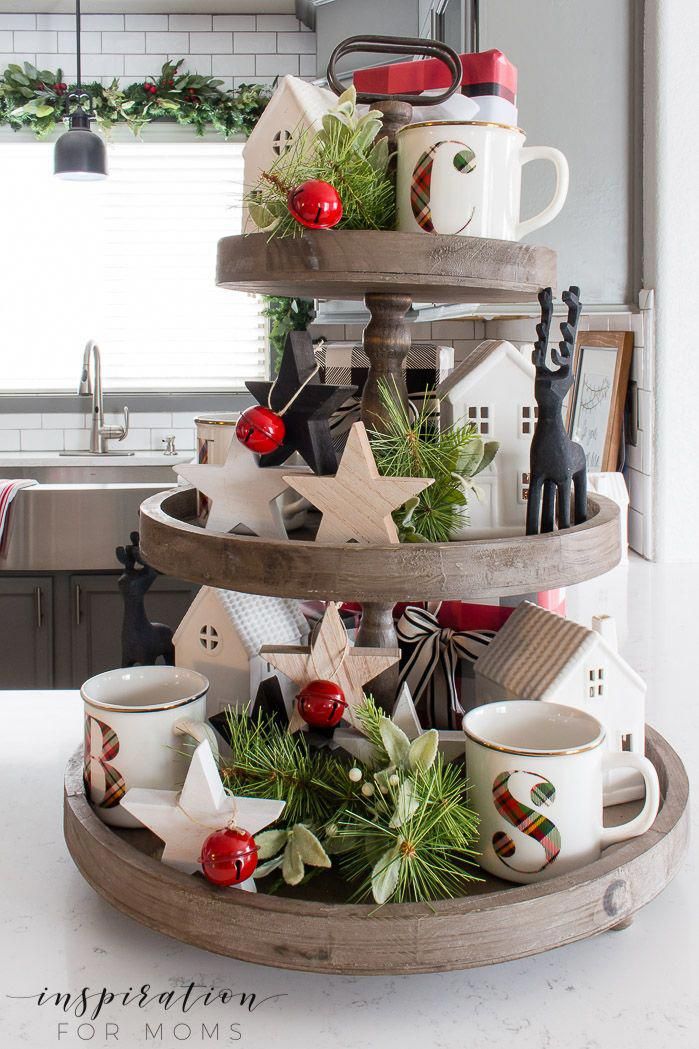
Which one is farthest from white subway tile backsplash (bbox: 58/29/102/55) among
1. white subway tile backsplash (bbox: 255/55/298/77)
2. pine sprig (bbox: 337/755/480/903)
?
pine sprig (bbox: 337/755/480/903)

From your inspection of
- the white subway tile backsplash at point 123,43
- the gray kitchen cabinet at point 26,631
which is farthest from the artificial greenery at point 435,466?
the white subway tile backsplash at point 123,43

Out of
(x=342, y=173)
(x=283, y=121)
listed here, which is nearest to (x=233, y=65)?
(x=283, y=121)

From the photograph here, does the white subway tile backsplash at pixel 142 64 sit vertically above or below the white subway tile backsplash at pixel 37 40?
below

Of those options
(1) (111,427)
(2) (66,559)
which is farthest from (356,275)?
(1) (111,427)

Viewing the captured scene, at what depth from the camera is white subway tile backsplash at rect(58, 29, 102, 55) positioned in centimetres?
395

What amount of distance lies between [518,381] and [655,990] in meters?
0.49

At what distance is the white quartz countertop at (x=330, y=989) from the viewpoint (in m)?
0.66

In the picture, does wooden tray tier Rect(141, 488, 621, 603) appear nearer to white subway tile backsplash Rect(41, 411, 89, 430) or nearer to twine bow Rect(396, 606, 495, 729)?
twine bow Rect(396, 606, 495, 729)

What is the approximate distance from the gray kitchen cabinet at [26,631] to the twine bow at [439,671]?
73.7 inches

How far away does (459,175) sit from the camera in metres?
0.77

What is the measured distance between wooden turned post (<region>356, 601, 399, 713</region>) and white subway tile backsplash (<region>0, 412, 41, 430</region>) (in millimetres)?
3444

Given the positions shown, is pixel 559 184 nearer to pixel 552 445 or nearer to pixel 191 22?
pixel 552 445

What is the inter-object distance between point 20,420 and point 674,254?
2.82 metres

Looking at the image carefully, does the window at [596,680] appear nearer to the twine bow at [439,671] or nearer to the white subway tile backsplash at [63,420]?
the twine bow at [439,671]
